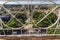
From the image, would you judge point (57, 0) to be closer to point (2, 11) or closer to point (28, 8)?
point (28, 8)

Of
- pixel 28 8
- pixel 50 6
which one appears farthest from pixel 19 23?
pixel 50 6

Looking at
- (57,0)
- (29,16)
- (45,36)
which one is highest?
(57,0)

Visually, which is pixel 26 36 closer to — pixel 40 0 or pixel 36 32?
pixel 36 32

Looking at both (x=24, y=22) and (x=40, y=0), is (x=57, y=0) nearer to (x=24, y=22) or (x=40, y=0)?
(x=40, y=0)

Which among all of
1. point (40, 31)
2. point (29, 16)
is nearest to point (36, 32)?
point (40, 31)

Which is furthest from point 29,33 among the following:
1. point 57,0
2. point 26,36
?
point 57,0

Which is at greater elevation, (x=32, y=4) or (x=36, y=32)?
(x=32, y=4)

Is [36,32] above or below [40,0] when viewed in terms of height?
below
